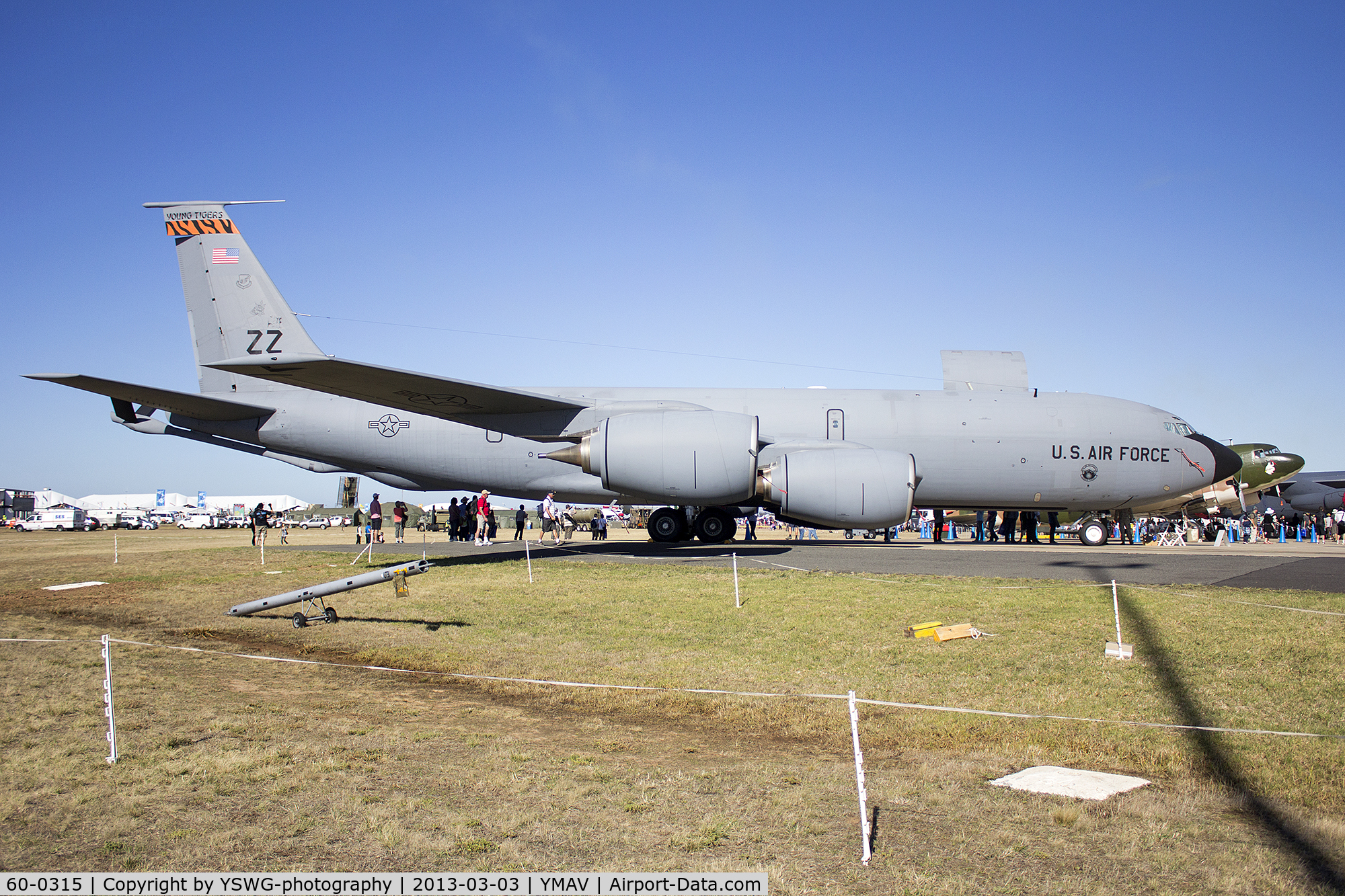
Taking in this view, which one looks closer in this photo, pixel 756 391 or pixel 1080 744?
pixel 1080 744

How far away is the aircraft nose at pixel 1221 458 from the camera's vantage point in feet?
72.2

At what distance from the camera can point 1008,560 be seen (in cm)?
1841

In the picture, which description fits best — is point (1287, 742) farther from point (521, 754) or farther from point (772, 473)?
point (772, 473)

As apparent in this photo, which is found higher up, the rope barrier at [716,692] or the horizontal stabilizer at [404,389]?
the horizontal stabilizer at [404,389]

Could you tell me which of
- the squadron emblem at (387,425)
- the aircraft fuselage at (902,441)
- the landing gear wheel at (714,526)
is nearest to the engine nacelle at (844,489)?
the aircraft fuselage at (902,441)

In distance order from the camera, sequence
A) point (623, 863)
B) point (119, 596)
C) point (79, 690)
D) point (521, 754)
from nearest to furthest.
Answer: point (623, 863) < point (521, 754) < point (79, 690) < point (119, 596)

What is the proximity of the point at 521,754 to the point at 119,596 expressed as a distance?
13.6m

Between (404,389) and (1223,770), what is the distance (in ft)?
54.0

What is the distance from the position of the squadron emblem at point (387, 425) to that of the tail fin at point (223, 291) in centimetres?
259

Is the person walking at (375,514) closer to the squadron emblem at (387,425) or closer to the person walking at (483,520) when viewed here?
the person walking at (483,520)

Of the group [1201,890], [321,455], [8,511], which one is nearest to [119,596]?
[321,455]

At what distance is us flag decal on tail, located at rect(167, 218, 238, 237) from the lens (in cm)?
2188

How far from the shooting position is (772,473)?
1903cm

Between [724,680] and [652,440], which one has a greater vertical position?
[652,440]
